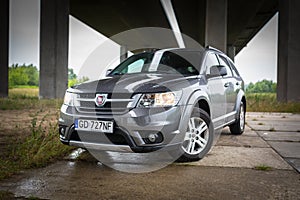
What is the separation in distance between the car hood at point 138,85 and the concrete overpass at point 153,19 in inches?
467

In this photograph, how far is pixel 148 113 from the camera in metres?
3.44

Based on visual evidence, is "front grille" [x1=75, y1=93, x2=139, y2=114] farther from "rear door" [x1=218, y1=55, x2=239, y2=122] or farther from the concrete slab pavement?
"rear door" [x1=218, y1=55, x2=239, y2=122]

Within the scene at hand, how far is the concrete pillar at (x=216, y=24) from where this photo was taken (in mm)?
15234

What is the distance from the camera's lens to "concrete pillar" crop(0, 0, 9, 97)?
17.6 metres

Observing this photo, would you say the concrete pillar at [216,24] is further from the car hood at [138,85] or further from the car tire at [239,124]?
the car hood at [138,85]

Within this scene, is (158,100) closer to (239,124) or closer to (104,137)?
(104,137)

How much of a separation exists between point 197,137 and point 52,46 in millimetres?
14927

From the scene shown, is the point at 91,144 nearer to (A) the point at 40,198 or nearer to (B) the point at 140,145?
(B) the point at 140,145

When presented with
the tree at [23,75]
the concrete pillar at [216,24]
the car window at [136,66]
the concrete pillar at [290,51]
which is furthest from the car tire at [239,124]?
the tree at [23,75]

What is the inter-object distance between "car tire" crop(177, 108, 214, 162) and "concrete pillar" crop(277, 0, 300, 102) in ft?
40.5

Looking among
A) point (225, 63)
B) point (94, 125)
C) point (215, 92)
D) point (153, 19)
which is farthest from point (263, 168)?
point (153, 19)

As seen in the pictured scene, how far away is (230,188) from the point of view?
10.1 ft

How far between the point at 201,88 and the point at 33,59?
55.8 feet

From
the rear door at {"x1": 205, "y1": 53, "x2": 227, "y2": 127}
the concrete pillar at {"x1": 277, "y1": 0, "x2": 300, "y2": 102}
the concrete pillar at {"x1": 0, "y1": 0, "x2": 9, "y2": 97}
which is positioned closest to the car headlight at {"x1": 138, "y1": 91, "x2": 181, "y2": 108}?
the rear door at {"x1": 205, "y1": 53, "x2": 227, "y2": 127}
